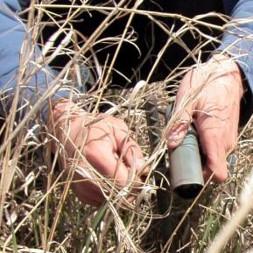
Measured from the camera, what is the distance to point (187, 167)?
0.88 meters

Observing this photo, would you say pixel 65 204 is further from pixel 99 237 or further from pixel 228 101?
pixel 228 101

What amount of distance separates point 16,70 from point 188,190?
30 cm

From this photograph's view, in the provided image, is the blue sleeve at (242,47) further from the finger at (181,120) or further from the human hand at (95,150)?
the human hand at (95,150)

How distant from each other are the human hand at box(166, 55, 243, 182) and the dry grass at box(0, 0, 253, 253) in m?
0.03

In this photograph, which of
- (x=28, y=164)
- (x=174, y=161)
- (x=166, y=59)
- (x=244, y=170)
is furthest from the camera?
(x=166, y=59)

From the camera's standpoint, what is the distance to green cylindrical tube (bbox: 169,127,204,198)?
0.88m

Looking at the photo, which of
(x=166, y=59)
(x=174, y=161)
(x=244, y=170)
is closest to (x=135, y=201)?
(x=174, y=161)

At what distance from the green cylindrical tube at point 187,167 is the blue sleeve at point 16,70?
179mm

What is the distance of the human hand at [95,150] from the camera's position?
87 cm

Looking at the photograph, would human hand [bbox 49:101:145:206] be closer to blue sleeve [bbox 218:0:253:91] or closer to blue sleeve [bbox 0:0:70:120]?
blue sleeve [bbox 0:0:70:120]

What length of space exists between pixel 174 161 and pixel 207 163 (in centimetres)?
5

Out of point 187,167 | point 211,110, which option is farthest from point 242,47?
point 187,167

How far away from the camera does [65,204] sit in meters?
1.07

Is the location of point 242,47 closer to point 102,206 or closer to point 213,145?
point 213,145
